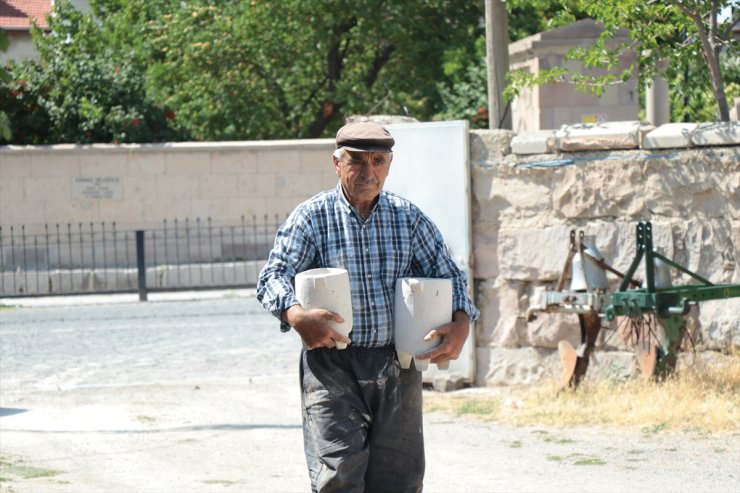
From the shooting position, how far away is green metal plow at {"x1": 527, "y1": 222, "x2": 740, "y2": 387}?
813 cm

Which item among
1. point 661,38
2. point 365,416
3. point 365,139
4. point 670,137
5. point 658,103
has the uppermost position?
point 661,38

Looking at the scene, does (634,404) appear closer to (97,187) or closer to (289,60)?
(97,187)

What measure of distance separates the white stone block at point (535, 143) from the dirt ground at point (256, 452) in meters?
2.10

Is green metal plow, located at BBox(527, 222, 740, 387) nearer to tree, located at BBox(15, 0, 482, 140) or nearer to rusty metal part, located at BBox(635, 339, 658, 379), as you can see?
rusty metal part, located at BBox(635, 339, 658, 379)

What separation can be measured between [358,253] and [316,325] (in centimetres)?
37

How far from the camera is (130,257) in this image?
1997 centimetres

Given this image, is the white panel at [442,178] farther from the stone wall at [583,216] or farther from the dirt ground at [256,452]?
the dirt ground at [256,452]

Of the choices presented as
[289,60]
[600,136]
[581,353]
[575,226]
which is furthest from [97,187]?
[581,353]

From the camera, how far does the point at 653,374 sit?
8469 mm

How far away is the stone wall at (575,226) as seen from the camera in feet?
29.0

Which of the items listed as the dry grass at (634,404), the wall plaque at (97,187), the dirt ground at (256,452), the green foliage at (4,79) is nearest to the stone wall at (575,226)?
the dry grass at (634,404)

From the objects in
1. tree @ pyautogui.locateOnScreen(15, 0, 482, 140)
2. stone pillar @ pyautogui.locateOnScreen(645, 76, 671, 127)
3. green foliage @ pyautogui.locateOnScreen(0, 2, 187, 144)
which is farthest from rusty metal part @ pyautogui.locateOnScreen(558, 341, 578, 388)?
tree @ pyautogui.locateOnScreen(15, 0, 482, 140)

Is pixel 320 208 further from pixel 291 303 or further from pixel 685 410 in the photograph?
pixel 685 410

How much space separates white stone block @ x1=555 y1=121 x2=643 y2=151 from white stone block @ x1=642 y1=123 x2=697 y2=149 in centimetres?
9
